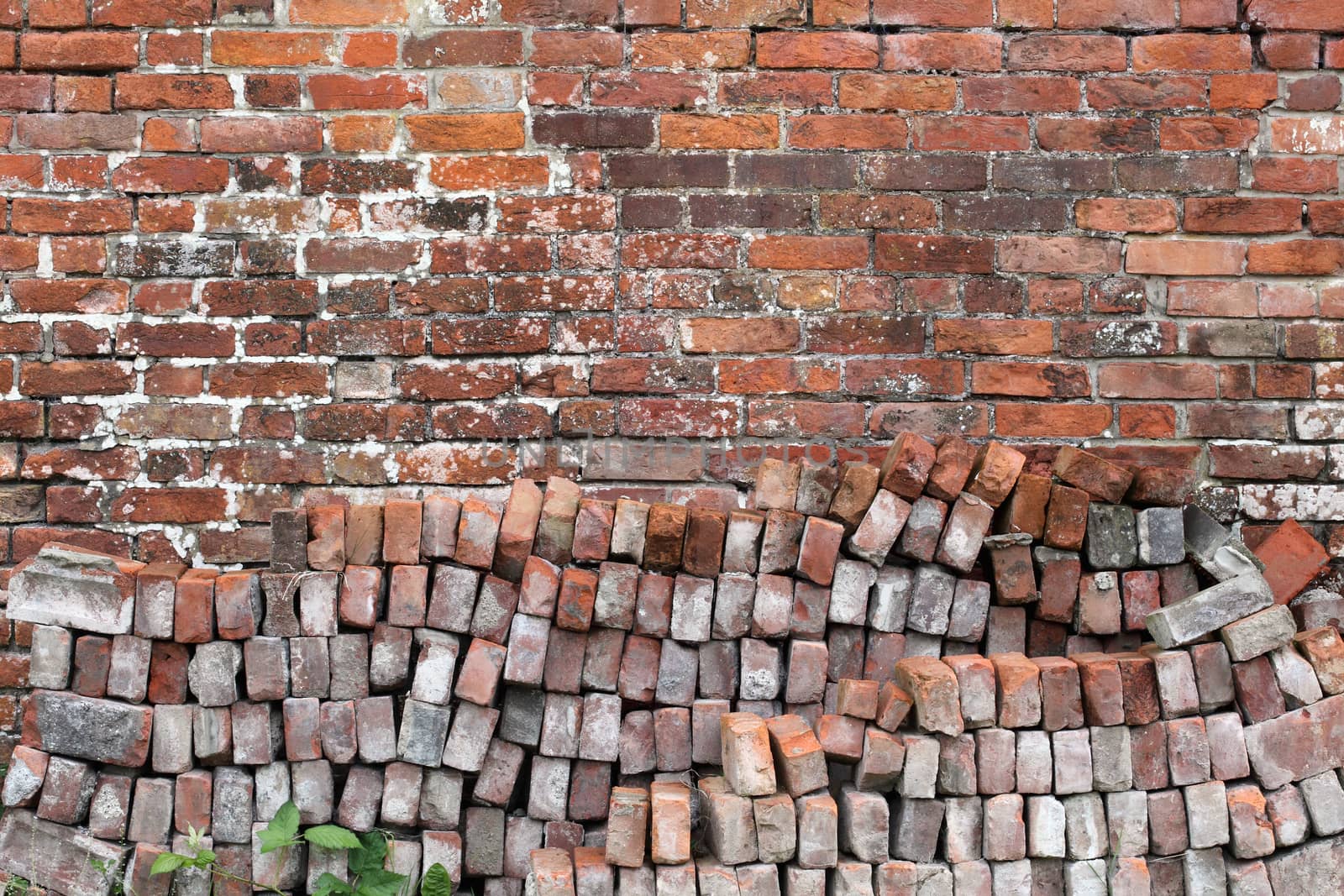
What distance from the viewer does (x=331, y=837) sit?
2.05 m

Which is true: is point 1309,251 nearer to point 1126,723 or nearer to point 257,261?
point 1126,723

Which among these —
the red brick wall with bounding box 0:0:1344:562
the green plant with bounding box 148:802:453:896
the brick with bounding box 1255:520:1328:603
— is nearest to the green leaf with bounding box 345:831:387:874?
the green plant with bounding box 148:802:453:896

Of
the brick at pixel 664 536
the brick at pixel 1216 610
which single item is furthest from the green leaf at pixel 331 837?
the brick at pixel 1216 610

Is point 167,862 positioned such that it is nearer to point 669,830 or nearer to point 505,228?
point 669,830

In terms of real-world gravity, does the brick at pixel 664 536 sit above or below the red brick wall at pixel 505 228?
below

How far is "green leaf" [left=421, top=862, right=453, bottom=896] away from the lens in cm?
206

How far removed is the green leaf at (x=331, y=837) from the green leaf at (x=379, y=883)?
0.30ft

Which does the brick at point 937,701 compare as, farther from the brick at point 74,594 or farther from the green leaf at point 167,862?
the brick at point 74,594

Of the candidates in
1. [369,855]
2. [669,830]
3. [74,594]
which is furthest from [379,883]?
[74,594]

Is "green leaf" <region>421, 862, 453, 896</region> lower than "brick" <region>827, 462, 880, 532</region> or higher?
lower

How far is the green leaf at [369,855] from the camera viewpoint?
212 centimetres

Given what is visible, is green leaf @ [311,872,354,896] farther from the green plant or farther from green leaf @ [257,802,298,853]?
green leaf @ [257,802,298,853]

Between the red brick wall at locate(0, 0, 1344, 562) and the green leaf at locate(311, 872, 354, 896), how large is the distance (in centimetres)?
85

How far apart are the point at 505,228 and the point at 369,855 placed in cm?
154
